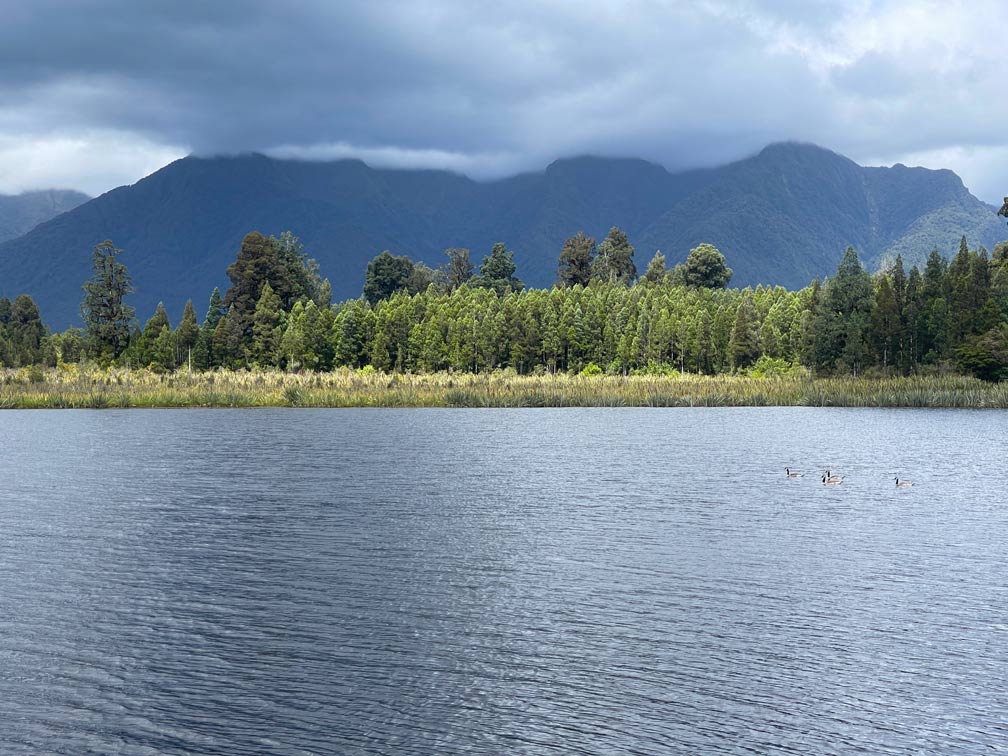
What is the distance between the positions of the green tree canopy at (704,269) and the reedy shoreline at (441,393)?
3286 inches

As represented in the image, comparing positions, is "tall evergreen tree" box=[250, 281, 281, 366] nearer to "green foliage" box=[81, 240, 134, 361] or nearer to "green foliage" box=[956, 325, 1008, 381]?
"green foliage" box=[81, 240, 134, 361]

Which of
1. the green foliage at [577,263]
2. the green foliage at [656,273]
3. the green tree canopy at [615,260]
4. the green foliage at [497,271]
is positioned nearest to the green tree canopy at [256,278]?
the green foliage at [497,271]

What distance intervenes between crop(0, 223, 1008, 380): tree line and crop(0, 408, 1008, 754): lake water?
259ft

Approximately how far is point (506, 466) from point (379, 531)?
16170mm

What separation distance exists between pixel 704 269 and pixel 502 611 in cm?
16089

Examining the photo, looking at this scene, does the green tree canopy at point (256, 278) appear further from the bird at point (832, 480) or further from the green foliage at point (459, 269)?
the bird at point (832, 480)

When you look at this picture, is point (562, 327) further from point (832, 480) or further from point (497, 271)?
point (832, 480)

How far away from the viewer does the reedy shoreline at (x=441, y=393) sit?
85.8 m

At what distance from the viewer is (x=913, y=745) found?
13414 mm

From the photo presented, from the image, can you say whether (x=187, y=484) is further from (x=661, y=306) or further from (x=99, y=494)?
(x=661, y=306)

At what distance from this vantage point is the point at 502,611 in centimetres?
2000

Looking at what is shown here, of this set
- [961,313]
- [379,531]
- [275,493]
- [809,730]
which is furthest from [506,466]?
[961,313]

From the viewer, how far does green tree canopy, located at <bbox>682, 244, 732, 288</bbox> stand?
175 metres

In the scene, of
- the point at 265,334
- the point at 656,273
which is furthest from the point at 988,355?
the point at 265,334
